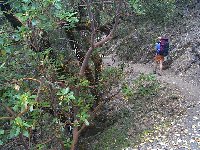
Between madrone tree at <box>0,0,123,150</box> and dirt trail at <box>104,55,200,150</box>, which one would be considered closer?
madrone tree at <box>0,0,123,150</box>

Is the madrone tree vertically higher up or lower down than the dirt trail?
higher up

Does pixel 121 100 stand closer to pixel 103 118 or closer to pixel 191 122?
pixel 103 118

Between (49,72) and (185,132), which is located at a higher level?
(49,72)

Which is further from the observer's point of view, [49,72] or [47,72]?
[49,72]

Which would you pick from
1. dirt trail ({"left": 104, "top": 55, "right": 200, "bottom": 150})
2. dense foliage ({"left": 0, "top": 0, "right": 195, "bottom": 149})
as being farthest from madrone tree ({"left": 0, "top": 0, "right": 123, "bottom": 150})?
dirt trail ({"left": 104, "top": 55, "right": 200, "bottom": 150})

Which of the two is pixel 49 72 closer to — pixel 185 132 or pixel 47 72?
pixel 47 72

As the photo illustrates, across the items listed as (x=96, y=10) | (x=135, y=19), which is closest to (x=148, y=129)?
(x=96, y=10)

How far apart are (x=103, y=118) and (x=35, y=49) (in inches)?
327

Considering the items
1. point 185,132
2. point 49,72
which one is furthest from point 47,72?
point 185,132

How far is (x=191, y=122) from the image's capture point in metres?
13.7

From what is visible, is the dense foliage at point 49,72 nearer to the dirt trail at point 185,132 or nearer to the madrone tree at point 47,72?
the madrone tree at point 47,72

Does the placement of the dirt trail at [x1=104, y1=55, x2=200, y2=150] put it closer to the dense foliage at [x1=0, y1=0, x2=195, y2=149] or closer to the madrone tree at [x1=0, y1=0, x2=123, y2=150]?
the dense foliage at [x1=0, y1=0, x2=195, y2=149]

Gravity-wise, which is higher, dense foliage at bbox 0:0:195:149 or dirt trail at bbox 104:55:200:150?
dense foliage at bbox 0:0:195:149

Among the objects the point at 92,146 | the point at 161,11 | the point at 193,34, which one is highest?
the point at 161,11
